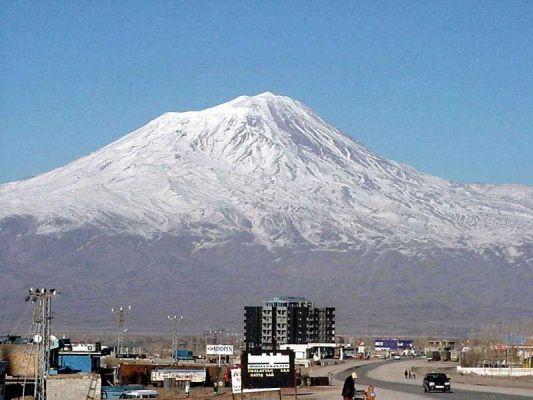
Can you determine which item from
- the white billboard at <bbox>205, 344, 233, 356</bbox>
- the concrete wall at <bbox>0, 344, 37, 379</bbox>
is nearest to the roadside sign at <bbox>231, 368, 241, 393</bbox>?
the concrete wall at <bbox>0, 344, 37, 379</bbox>

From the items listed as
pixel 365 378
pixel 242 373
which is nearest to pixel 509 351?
pixel 365 378

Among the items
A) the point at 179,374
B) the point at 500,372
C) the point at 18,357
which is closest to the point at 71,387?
the point at 179,374

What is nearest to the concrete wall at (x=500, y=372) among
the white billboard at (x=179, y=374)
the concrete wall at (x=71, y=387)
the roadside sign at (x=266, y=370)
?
the white billboard at (x=179, y=374)

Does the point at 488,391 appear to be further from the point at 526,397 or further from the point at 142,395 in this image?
the point at 142,395

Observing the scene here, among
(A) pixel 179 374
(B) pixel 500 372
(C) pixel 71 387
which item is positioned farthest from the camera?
(B) pixel 500 372

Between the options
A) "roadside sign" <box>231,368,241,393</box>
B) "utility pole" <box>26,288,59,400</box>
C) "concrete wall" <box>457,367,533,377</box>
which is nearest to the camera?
"roadside sign" <box>231,368,241,393</box>

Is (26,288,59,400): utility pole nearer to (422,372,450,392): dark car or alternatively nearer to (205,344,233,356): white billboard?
(422,372,450,392): dark car

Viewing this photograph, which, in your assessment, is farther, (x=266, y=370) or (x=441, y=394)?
(x=441, y=394)

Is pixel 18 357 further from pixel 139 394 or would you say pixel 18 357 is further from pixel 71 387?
pixel 71 387
